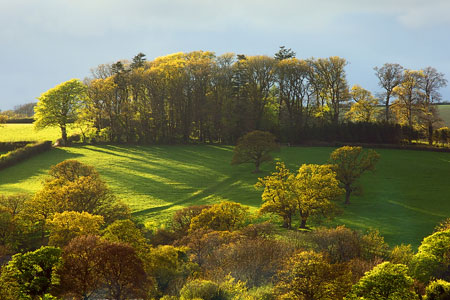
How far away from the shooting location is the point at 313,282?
989 inches

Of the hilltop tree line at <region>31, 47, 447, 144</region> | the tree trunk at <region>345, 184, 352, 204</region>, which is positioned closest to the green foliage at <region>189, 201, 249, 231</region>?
the tree trunk at <region>345, 184, 352, 204</region>

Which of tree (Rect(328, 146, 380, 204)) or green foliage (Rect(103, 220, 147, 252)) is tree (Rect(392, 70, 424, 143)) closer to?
tree (Rect(328, 146, 380, 204))

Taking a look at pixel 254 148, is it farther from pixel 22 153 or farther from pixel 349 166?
pixel 22 153

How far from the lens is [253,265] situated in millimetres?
29281

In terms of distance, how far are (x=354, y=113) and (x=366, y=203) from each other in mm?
42030

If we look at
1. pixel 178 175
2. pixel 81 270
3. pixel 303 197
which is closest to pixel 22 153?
pixel 178 175

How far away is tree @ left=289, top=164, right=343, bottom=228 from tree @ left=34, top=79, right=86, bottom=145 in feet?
203

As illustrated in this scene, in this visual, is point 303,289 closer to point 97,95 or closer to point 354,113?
point 354,113

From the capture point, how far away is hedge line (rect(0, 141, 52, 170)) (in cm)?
7212

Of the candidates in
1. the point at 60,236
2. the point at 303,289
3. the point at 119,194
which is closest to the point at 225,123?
the point at 119,194

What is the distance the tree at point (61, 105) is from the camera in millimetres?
88625

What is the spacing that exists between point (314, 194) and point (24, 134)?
74404 mm

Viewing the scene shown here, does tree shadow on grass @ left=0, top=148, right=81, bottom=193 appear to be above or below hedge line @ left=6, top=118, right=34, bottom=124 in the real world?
below

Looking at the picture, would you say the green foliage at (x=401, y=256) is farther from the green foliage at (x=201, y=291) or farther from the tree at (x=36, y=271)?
the tree at (x=36, y=271)
